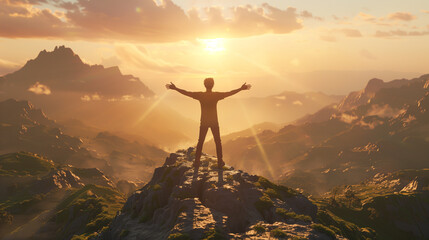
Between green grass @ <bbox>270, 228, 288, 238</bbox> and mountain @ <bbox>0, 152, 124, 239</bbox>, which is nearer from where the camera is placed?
green grass @ <bbox>270, 228, 288, 238</bbox>

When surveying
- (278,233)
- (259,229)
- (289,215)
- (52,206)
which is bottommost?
(52,206)

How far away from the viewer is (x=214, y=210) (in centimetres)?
2416

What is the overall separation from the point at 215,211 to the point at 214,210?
23 centimetres

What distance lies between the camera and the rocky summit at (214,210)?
2111 centimetres

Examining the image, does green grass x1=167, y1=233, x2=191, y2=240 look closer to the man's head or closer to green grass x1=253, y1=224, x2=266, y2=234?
green grass x1=253, y1=224, x2=266, y2=234

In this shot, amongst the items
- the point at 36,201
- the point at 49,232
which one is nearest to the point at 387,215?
the point at 49,232

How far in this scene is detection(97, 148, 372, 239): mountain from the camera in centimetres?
2114

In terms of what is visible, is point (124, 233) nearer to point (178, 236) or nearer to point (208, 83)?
point (178, 236)

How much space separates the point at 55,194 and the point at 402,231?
595 feet

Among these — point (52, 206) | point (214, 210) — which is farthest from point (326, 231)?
point (52, 206)

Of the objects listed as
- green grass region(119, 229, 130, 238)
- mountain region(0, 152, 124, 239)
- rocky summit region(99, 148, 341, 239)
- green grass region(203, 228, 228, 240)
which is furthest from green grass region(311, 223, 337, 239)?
mountain region(0, 152, 124, 239)

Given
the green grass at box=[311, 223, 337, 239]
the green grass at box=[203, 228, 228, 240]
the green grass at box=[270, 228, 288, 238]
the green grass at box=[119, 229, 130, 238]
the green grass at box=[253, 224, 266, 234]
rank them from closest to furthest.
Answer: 1. the green grass at box=[203, 228, 228, 240]
2. the green grass at box=[270, 228, 288, 238]
3. the green grass at box=[311, 223, 337, 239]
4. the green grass at box=[253, 224, 266, 234]
5. the green grass at box=[119, 229, 130, 238]

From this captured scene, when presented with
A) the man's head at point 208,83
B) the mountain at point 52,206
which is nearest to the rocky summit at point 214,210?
the man's head at point 208,83

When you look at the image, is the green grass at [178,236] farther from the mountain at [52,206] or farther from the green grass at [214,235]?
the mountain at [52,206]
